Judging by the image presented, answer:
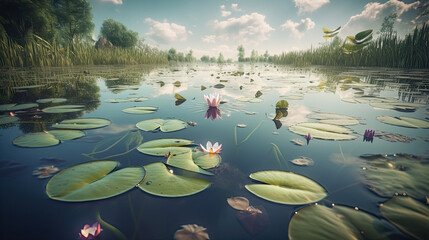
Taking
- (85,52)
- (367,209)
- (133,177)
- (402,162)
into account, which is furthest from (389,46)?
(85,52)

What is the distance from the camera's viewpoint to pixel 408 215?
65 centimetres

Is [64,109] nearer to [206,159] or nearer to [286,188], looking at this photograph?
[206,159]

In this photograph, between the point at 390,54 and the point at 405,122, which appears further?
the point at 390,54

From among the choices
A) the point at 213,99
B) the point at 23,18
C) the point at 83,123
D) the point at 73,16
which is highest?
the point at 73,16

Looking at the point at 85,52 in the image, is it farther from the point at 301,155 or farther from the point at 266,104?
the point at 301,155

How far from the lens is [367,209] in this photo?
27.0 inches

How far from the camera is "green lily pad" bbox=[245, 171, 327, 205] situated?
2.41ft

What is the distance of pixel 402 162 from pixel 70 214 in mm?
1633

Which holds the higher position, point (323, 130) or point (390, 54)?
point (390, 54)

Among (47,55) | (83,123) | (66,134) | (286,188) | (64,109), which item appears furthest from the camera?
(47,55)

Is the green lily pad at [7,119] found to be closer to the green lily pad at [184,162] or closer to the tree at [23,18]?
the green lily pad at [184,162]

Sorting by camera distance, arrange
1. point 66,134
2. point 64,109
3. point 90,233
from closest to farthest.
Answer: point 90,233 → point 66,134 → point 64,109

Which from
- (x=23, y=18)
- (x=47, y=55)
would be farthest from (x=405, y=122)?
(x=23, y=18)

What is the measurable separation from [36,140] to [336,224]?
1781 millimetres
